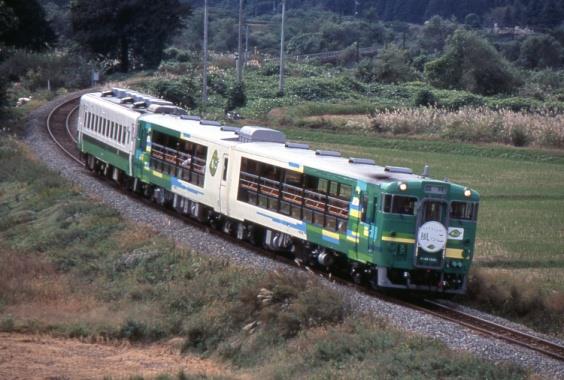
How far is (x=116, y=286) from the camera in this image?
22.8 metres

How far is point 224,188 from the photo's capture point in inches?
973

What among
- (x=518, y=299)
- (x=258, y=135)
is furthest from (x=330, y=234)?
(x=258, y=135)

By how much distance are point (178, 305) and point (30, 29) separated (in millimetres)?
53803

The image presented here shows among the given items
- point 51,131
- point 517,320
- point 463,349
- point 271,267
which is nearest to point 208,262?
point 271,267

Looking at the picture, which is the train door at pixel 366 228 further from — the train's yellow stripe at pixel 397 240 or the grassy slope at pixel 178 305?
the grassy slope at pixel 178 305

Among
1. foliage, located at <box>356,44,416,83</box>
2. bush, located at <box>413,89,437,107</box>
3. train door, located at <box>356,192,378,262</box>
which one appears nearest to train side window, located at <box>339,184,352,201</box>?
train door, located at <box>356,192,378,262</box>

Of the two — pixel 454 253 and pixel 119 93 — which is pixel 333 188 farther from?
pixel 119 93

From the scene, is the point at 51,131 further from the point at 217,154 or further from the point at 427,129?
the point at 217,154

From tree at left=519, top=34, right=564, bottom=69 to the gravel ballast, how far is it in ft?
219

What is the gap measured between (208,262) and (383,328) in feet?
20.4

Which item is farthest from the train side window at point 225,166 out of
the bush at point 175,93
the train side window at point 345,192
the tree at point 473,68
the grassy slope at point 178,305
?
the tree at point 473,68

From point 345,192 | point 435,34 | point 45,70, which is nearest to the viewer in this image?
point 345,192

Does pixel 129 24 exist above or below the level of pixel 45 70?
above

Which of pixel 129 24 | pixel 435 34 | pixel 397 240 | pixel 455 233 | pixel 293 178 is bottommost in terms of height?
pixel 397 240
